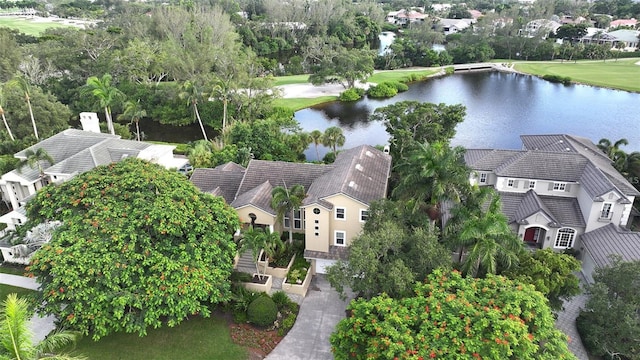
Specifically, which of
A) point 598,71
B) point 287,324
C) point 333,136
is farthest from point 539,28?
point 287,324

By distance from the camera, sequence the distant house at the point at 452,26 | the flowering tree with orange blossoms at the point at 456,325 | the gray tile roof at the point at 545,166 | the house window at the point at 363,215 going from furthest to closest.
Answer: the distant house at the point at 452,26 → the gray tile roof at the point at 545,166 → the house window at the point at 363,215 → the flowering tree with orange blossoms at the point at 456,325

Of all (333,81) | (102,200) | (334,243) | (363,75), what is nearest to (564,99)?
(363,75)

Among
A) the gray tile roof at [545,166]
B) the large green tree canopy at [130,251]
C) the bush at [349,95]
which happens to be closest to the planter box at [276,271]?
the large green tree canopy at [130,251]

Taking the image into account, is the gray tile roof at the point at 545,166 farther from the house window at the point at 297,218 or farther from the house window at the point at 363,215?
the house window at the point at 297,218

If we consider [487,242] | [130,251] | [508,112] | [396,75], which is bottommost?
[508,112]

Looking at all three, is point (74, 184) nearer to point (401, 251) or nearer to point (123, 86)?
point (401, 251)

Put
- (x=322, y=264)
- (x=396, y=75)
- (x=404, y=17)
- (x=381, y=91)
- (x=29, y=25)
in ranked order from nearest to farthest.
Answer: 1. (x=322, y=264)
2. (x=381, y=91)
3. (x=396, y=75)
4. (x=29, y=25)
5. (x=404, y=17)

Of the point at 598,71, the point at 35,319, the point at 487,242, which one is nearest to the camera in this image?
the point at 487,242

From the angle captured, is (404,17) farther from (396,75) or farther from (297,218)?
(297,218)
